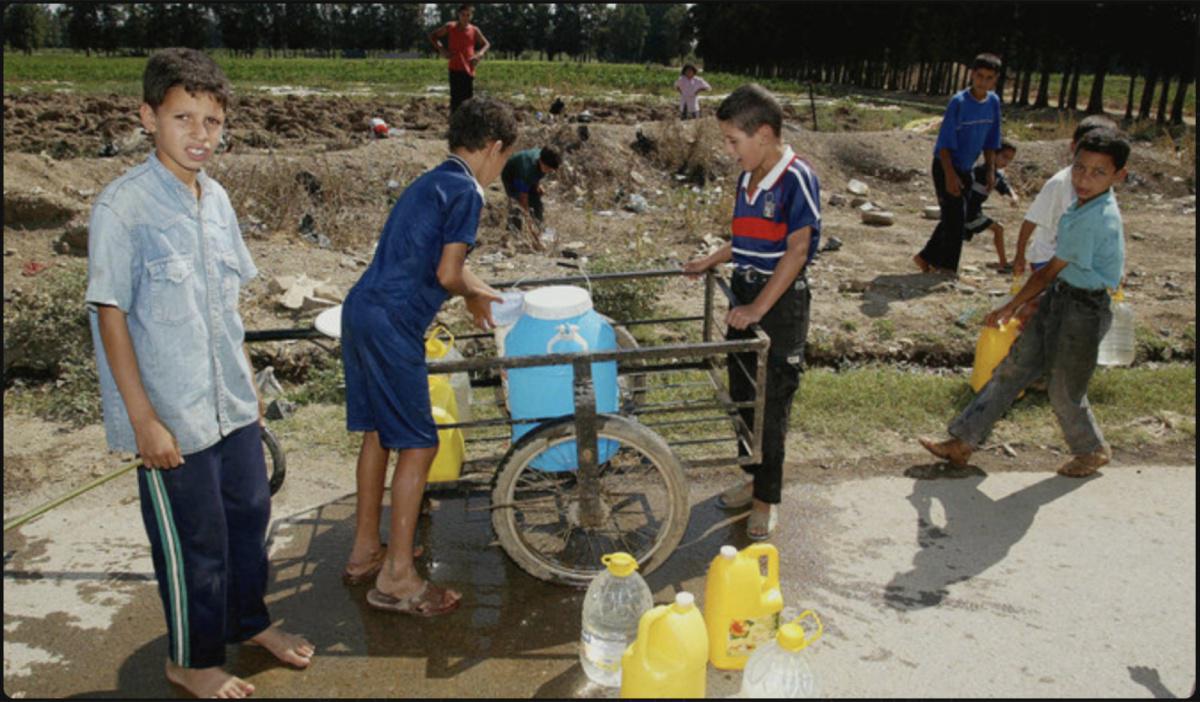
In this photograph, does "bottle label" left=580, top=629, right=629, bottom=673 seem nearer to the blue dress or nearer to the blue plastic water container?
the blue plastic water container

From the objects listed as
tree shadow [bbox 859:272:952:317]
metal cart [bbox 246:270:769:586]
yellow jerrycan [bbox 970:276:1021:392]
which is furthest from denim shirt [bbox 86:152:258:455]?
tree shadow [bbox 859:272:952:317]

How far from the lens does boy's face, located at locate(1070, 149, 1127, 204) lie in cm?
378

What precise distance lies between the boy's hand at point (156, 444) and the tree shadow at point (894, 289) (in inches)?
215

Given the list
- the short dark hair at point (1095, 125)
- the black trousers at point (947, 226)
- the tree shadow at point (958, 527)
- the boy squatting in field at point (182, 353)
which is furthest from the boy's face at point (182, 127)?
the black trousers at point (947, 226)

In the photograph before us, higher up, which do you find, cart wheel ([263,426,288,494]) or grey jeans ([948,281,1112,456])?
grey jeans ([948,281,1112,456])

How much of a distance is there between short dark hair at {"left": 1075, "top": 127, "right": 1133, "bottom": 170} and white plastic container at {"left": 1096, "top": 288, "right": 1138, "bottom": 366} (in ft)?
4.91

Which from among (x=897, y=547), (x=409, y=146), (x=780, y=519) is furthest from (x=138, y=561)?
(x=409, y=146)

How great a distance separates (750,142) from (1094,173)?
163cm

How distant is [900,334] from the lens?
6.44 m

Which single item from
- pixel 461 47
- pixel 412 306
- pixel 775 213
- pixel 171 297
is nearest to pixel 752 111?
pixel 775 213

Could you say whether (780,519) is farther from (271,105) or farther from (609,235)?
(271,105)

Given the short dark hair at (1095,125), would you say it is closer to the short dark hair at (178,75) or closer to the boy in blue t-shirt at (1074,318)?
the boy in blue t-shirt at (1074,318)

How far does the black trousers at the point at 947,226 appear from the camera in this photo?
7402 mm

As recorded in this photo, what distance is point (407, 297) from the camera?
9.66ft
